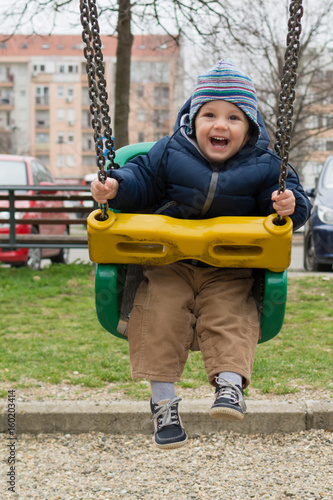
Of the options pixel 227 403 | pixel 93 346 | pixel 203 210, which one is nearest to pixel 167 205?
pixel 203 210

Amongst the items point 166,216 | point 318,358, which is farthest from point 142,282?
point 318,358

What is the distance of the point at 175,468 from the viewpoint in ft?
11.2

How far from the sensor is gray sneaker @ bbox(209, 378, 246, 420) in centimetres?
238

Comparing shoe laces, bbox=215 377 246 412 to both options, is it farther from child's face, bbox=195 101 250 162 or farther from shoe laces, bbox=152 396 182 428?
child's face, bbox=195 101 250 162

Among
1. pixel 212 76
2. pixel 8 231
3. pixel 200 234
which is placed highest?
pixel 212 76

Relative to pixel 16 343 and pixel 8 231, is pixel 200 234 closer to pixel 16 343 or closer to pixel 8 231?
pixel 16 343

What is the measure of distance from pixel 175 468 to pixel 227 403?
1.16 meters

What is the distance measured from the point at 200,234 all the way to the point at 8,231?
7.03 meters

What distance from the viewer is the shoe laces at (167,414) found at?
2504mm

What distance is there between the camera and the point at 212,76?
2729 millimetres

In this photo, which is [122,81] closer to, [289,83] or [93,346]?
[93,346]

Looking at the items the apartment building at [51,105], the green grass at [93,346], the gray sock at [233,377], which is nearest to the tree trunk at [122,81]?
the green grass at [93,346]

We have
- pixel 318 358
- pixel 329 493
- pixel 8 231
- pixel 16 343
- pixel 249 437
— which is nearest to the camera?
pixel 329 493

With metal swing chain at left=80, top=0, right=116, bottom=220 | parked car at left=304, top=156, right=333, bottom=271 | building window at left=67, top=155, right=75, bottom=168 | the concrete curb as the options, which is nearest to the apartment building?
building window at left=67, top=155, right=75, bottom=168
